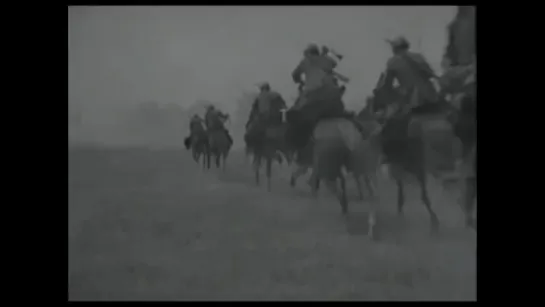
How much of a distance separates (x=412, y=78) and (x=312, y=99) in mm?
563

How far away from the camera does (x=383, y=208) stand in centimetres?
238

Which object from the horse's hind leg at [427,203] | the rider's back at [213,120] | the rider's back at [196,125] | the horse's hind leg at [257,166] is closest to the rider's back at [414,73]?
the horse's hind leg at [427,203]

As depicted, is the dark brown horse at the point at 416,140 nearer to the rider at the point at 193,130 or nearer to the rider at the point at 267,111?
the rider at the point at 267,111

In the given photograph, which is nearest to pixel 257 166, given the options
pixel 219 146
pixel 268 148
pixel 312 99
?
pixel 268 148

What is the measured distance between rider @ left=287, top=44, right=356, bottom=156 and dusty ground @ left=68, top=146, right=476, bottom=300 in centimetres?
25

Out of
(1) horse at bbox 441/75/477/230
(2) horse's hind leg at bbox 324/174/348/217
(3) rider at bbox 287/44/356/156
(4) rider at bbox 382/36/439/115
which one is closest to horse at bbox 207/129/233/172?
(3) rider at bbox 287/44/356/156

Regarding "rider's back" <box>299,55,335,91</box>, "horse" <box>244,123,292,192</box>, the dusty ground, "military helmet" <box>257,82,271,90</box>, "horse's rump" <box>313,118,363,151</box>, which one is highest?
"rider's back" <box>299,55,335,91</box>

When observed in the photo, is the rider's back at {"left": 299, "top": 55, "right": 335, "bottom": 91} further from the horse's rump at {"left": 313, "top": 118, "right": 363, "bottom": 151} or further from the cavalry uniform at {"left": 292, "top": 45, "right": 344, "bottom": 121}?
the horse's rump at {"left": 313, "top": 118, "right": 363, "bottom": 151}

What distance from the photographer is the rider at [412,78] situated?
2379mm

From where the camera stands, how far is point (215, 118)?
2457 mm

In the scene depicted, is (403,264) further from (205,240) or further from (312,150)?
(205,240)

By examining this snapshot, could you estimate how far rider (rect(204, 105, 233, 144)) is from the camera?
8.04ft
